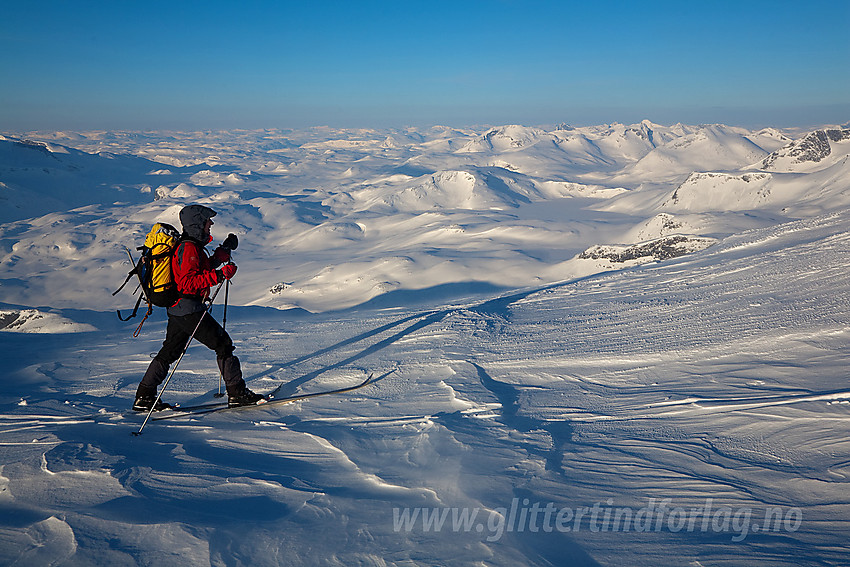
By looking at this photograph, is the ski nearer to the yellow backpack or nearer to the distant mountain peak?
Answer: the yellow backpack

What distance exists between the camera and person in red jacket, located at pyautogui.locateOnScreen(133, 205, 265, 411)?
4.98 metres

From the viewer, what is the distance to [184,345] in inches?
212

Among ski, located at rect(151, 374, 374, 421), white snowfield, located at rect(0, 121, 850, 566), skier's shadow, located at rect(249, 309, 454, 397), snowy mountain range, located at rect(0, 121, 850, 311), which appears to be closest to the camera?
white snowfield, located at rect(0, 121, 850, 566)

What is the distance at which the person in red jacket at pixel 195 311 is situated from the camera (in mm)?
4984

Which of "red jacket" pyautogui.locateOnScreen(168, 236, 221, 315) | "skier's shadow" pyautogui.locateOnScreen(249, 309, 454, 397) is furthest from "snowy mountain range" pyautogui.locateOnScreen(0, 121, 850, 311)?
"red jacket" pyautogui.locateOnScreen(168, 236, 221, 315)

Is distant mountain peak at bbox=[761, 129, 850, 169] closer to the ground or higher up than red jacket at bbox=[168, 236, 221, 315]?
higher up

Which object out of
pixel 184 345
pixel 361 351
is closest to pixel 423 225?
pixel 361 351

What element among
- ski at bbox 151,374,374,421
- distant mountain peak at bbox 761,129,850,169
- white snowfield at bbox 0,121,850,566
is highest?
distant mountain peak at bbox 761,129,850,169

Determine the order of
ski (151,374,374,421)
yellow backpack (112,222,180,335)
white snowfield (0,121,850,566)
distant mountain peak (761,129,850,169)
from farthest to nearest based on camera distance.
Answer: distant mountain peak (761,129,850,169)
ski (151,374,374,421)
yellow backpack (112,222,180,335)
white snowfield (0,121,850,566)

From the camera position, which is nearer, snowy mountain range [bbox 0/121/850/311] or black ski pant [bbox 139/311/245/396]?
black ski pant [bbox 139/311/245/396]

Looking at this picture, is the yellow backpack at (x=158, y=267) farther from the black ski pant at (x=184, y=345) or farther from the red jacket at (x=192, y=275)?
the black ski pant at (x=184, y=345)

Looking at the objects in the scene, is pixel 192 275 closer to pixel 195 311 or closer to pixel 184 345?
pixel 195 311

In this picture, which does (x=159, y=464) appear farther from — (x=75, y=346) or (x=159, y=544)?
(x=75, y=346)

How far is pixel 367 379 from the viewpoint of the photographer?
620 cm
